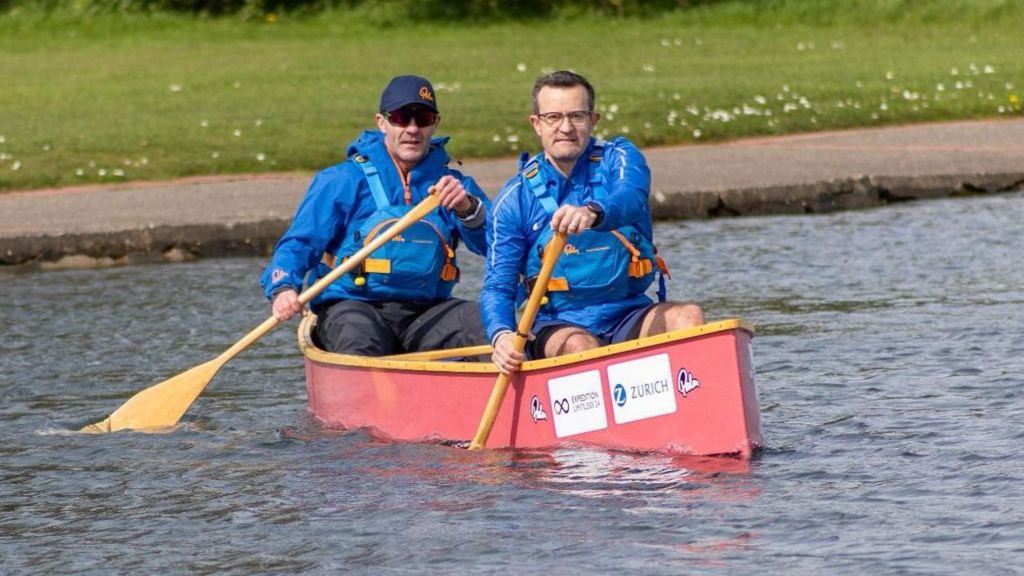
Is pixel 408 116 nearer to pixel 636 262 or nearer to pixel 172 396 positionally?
pixel 636 262

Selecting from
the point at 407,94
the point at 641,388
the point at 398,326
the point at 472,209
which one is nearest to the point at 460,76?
the point at 398,326

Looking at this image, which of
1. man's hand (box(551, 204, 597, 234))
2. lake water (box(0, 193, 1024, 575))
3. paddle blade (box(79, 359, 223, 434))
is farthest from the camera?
paddle blade (box(79, 359, 223, 434))

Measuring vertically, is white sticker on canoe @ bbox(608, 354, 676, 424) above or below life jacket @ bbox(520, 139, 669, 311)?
below

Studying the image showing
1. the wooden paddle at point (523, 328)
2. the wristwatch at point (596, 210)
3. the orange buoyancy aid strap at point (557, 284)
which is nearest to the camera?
the wristwatch at point (596, 210)

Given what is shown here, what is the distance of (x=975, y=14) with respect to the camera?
3027 centimetres

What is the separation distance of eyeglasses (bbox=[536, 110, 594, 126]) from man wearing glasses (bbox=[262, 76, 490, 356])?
43.9 inches

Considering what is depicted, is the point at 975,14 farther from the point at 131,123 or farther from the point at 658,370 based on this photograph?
the point at 658,370

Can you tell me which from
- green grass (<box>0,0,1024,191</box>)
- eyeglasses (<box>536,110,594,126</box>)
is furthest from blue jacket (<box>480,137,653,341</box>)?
green grass (<box>0,0,1024,191</box>)

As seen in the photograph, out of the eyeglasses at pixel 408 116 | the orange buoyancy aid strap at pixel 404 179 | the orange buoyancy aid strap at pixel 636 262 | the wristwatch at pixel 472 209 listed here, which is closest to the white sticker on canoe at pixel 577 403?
the orange buoyancy aid strap at pixel 636 262

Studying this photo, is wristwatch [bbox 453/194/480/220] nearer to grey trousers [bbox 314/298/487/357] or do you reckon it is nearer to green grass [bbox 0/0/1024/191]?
grey trousers [bbox 314/298/487/357]

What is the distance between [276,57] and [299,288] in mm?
19380

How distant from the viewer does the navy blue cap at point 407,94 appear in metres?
8.57

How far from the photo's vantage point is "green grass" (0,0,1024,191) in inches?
766

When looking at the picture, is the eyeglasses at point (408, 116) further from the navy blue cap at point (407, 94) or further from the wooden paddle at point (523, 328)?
the wooden paddle at point (523, 328)
